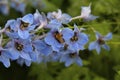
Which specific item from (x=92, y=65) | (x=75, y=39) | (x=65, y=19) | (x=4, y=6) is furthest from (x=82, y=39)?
(x=4, y=6)

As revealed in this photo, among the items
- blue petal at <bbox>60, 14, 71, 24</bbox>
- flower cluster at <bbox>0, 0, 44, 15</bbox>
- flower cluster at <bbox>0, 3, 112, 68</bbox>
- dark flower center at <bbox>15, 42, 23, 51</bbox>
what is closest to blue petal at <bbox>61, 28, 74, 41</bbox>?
flower cluster at <bbox>0, 3, 112, 68</bbox>

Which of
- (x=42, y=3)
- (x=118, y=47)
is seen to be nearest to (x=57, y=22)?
(x=118, y=47)

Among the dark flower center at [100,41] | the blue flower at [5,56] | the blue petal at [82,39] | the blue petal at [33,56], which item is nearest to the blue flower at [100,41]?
the dark flower center at [100,41]

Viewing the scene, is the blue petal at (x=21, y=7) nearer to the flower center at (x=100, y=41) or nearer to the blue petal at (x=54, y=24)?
the flower center at (x=100, y=41)

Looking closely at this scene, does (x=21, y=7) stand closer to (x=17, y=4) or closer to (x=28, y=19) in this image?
(x=17, y=4)

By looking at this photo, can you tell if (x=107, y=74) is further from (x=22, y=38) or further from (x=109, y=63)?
(x=22, y=38)
